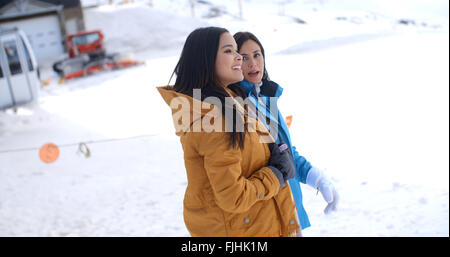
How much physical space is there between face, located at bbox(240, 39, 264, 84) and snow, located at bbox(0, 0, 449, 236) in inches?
32.2

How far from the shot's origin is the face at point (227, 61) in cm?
136

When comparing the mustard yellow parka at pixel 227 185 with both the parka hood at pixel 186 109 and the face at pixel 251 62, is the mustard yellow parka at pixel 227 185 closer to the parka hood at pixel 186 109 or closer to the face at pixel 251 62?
→ the parka hood at pixel 186 109

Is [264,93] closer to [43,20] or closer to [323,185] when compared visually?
[323,185]

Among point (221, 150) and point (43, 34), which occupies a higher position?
point (221, 150)

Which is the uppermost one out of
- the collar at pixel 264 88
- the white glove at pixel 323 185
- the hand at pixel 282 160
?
the collar at pixel 264 88

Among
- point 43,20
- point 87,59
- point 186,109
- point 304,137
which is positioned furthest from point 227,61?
point 43,20

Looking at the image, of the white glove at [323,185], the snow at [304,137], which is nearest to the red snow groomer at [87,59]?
the snow at [304,137]

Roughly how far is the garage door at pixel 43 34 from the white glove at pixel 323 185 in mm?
19155

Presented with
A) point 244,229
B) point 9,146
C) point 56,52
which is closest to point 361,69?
point 9,146

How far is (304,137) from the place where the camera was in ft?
19.9

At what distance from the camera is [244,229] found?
4.78ft

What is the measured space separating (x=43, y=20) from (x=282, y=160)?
65.9ft

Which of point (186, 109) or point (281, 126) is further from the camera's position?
point (281, 126)

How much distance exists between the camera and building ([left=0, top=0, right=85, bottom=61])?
18.1 metres
